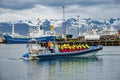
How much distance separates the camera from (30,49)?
69.4 m

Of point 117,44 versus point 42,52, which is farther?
point 117,44

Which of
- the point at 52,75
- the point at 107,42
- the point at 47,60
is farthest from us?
the point at 107,42

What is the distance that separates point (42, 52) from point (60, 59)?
316 centimetres

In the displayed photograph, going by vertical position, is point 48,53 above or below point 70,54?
above

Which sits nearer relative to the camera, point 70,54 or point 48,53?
point 48,53

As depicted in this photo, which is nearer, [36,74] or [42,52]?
[36,74]


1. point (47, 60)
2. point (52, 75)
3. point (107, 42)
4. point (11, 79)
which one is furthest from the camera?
point (107, 42)

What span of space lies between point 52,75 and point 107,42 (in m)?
121

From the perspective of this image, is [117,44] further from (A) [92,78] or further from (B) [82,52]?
(A) [92,78]

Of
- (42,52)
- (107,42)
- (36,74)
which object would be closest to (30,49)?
(42,52)

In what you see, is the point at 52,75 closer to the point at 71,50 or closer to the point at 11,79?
the point at 11,79

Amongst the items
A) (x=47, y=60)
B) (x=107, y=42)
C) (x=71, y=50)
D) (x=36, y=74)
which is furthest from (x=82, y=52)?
(x=107, y=42)

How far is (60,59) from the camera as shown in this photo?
69.3 m

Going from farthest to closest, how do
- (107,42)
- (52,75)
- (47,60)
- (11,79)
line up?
(107,42)
(47,60)
(52,75)
(11,79)
